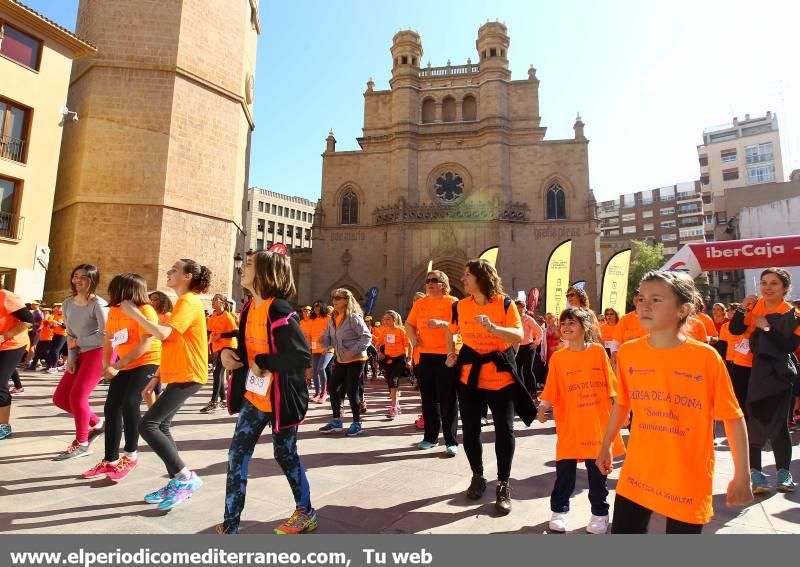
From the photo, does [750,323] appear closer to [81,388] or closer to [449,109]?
[81,388]

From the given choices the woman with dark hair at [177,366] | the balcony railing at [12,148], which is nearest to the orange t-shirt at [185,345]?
the woman with dark hair at [177,366]

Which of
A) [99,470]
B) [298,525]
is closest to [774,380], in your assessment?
[298,525]

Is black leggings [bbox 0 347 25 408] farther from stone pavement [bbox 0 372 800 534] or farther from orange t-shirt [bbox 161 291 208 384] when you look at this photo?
orange t-shirt [bbox 161 291 208 384]

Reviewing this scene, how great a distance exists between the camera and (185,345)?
3.71 m

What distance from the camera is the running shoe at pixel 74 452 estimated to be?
4504 mm

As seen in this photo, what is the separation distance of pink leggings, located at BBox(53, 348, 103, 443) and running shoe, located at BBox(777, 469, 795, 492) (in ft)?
19.9

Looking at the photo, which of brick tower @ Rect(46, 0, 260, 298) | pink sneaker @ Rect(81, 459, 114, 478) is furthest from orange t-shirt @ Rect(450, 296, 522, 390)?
brick tower @ Rect(46, 0, 260, 298)

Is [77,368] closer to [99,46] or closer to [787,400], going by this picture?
[787,400]

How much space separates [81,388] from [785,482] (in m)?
6.29

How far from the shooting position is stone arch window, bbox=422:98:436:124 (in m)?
33.1

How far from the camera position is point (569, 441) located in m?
3.13

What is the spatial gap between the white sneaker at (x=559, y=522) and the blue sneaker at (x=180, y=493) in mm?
2511

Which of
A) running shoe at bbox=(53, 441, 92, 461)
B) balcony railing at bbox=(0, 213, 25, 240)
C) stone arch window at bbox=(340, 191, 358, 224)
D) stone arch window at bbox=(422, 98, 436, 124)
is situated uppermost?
stone arch window at bbox=(422, 98, 436, 124)

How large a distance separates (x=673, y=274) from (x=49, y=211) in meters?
18.5
